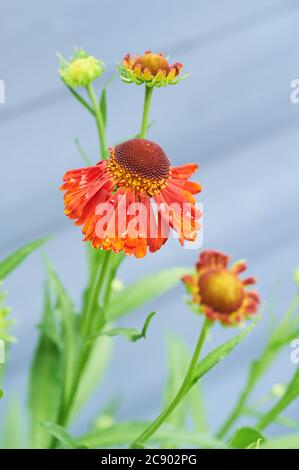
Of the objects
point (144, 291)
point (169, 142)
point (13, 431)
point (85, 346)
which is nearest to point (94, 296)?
point (85, 346)

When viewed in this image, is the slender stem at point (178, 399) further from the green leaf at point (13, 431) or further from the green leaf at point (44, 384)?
the green leaf at point (13, 431)

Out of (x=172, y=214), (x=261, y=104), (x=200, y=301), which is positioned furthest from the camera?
(x=261, y=104)
